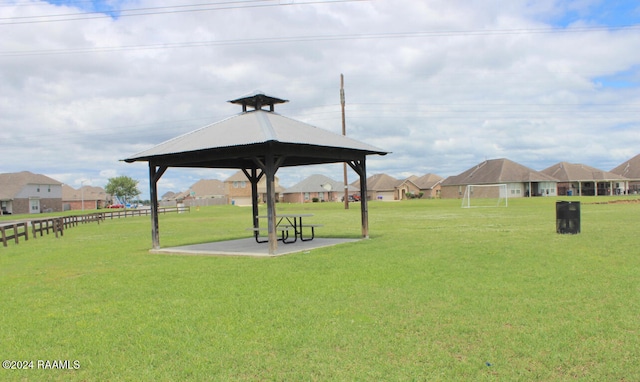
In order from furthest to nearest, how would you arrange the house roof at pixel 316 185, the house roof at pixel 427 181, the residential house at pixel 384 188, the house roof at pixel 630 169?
the house roof at pixel 427 181 → the residential house at pixel 384 188 → the house roof at pixel 316 185 → the house roof at pixel 630 169

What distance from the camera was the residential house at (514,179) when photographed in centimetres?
6600

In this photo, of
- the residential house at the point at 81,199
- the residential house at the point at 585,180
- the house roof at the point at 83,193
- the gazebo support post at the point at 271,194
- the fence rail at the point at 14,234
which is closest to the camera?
the gazebo support post at the point at 271,194

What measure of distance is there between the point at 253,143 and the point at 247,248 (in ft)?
12.6

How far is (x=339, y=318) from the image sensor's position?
6316 mm

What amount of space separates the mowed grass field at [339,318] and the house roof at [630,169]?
72190mm

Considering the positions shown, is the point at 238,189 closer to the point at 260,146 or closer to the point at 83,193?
the point at 83,193

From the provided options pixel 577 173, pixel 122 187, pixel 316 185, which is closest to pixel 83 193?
pixel 122 187

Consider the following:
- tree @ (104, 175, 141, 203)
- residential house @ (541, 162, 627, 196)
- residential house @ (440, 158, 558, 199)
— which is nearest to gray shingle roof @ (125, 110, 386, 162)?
residential house @ (440, 158, 558, 199)

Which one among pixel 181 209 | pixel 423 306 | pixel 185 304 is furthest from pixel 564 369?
pixel 181 209

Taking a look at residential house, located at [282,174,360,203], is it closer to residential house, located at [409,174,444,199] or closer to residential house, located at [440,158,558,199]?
residential house, located at [409,174,444,199]

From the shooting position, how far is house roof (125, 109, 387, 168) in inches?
498

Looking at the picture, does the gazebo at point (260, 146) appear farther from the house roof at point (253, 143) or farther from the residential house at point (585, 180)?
the residential house at point (585, 180)

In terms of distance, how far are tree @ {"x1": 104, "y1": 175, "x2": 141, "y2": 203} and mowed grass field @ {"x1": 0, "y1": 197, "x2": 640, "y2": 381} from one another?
398 feet

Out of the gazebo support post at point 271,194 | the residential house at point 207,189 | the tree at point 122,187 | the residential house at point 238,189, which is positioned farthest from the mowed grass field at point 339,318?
the tree at point 122,187
